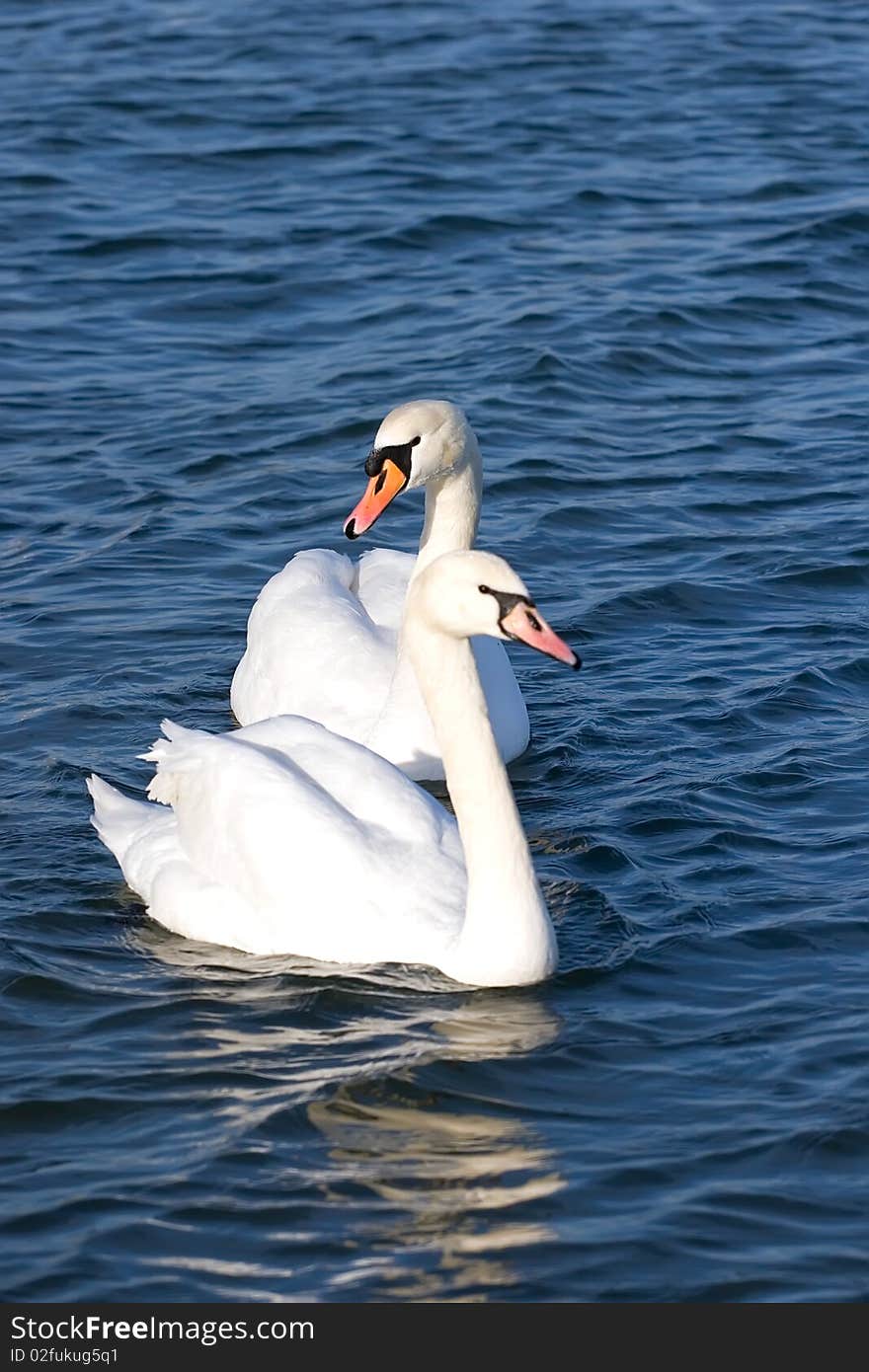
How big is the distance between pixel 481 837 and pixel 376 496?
208 cm

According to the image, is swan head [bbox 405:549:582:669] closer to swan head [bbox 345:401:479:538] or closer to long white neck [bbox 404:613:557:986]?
long white neck [bbox 404:613:557:986]

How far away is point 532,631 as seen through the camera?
735 centimetres

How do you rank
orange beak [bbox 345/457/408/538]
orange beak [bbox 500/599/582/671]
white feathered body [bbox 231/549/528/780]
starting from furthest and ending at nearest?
white feathered body [bbox 231/549/528/780] → orange beak [bbox 345/457/408/538] → orange beak [bbox 500/599/582/671]

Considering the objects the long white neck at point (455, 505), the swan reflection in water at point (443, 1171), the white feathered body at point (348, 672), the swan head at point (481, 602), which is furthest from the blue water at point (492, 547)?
the swan head at point (481, 602)

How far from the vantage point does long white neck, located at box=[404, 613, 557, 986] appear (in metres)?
7.75

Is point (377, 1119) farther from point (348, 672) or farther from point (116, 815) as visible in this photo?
point (348, 672)

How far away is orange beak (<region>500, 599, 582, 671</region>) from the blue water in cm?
123

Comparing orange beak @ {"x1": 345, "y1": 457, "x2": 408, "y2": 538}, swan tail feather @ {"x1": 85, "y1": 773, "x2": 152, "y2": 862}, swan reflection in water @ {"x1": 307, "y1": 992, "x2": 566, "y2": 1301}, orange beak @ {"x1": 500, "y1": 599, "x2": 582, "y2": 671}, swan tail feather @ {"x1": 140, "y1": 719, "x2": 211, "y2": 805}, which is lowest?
swan reflection in water @ {"x1": 307, "y1": 992, "x2": 566, "y2": 1301}

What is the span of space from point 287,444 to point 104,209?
4.98 metres

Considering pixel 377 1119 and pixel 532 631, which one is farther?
pixel 532 631

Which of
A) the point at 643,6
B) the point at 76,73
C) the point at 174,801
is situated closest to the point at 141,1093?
the point at 174,801

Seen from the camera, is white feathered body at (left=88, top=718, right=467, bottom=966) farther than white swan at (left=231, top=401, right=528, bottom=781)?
No

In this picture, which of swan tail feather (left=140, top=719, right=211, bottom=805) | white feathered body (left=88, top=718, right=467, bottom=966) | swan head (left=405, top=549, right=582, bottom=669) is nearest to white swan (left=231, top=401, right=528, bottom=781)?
white feathered body (left=88, top=718, right=467, bottom=966)

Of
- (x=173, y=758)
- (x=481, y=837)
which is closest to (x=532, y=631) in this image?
(x=481, y=837)
